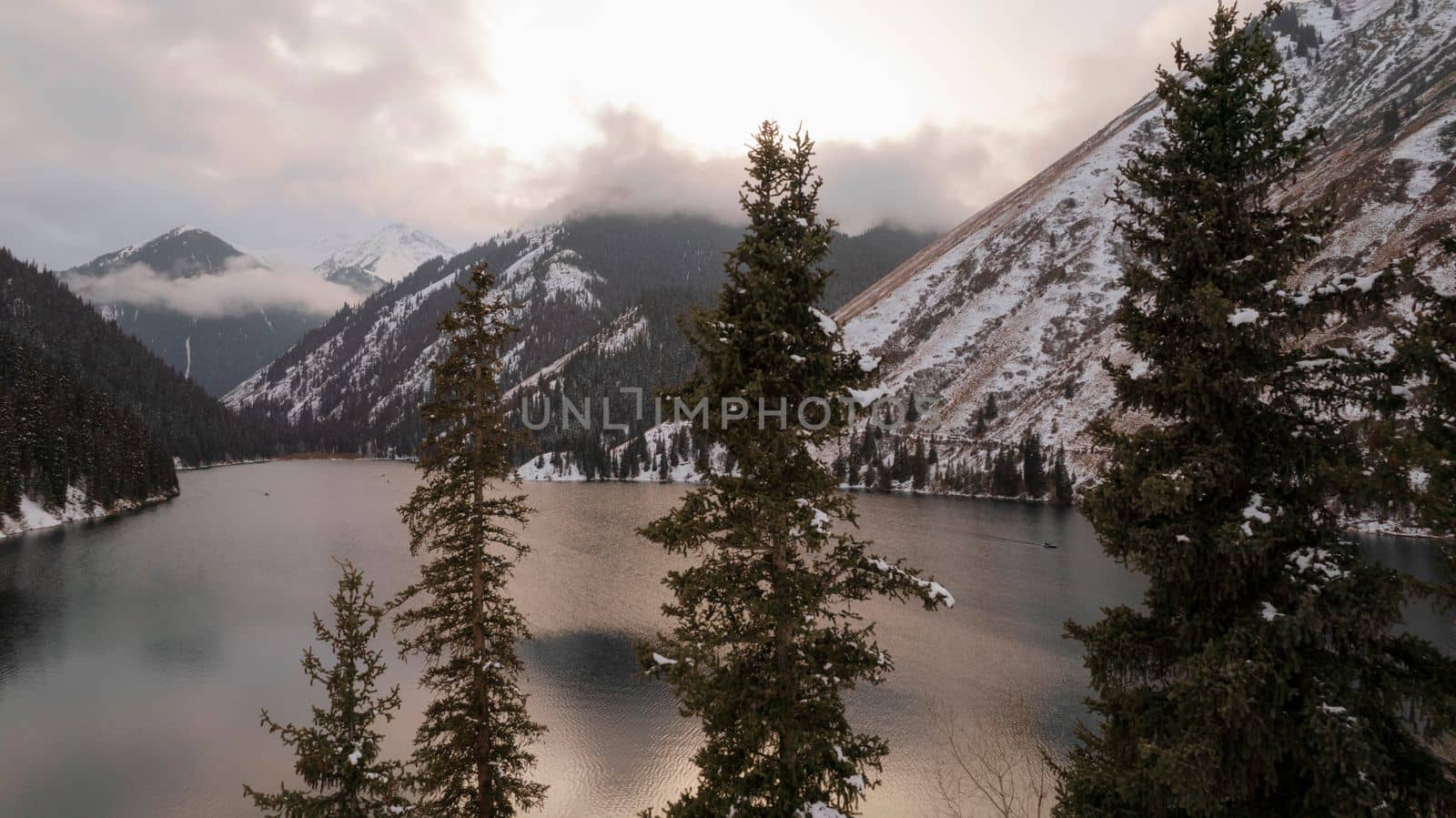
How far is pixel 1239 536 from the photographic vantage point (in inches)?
325

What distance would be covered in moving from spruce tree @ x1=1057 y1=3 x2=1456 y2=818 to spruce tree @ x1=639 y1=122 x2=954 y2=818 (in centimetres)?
330

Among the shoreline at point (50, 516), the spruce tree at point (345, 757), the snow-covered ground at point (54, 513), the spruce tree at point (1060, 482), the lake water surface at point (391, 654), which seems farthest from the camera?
the spruce tree at point (1060, 482)

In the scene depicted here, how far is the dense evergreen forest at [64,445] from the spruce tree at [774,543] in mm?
115268

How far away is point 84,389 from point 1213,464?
15365 centimetres

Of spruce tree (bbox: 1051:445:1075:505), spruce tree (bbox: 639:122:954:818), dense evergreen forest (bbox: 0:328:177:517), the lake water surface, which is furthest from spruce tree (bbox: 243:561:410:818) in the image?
spruce tree (bbox: 1051:445:1075:505)

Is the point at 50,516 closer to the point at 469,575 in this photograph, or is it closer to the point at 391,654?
the point at 391,654

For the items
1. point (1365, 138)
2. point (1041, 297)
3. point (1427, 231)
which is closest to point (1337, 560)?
point (1427, 231)

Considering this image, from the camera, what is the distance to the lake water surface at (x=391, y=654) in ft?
101

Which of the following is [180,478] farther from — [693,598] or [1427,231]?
[1427,231]

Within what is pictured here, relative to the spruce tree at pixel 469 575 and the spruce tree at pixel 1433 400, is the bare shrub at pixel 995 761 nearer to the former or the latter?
the spruce tree at pixel 469 575

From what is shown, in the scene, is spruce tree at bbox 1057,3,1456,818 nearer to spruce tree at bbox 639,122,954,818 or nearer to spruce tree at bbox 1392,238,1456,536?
spruce tree at bbox 1392,238,1456,536

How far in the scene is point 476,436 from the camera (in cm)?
1800

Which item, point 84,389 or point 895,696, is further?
point 84,389

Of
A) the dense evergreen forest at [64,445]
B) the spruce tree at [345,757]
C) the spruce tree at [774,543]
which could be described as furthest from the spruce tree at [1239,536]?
the dense evergreen forest at [64,445]
